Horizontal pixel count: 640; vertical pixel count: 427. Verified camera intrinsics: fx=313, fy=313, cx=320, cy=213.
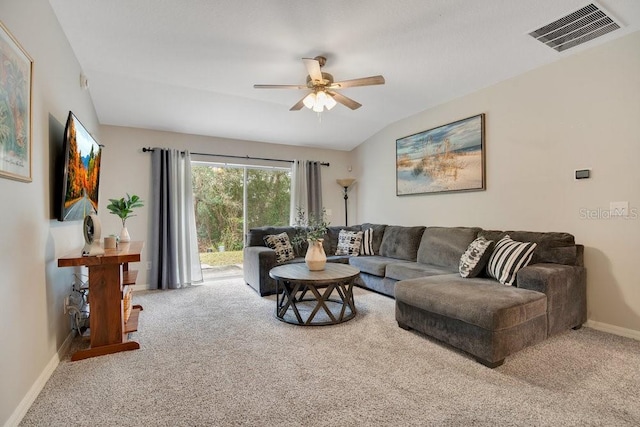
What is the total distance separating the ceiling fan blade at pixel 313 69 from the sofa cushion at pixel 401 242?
2517 millimetres

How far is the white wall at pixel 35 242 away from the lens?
5.31 feet

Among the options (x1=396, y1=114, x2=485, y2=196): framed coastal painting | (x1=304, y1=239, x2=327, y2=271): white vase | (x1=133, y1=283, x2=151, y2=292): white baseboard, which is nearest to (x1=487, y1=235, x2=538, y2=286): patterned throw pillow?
(x1=396, y1=114, x2=485, y2=196): framed coastal painting

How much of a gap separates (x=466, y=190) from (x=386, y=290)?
162 cm

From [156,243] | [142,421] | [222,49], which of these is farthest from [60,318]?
[222,49]

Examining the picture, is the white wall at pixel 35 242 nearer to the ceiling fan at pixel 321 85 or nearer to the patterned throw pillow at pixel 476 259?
the ceiling fan at pixel 321 85

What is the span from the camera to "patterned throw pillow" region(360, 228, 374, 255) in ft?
16.0

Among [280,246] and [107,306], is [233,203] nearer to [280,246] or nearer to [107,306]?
[280,246]

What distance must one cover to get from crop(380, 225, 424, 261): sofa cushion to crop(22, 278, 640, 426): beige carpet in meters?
1.66

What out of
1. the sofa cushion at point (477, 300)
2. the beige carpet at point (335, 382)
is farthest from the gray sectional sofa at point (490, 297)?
the beige carpet at point (335, 382)

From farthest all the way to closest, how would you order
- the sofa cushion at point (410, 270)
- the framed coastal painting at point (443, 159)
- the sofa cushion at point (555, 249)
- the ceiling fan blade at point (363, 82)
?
the framed coastal painting at point (443, 159) → the sofa cushion at point (410, 270) → the sofa cushion at point (555, 249) → the ceiling fan blade at point (363, 82)

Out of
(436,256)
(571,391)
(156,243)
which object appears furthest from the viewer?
(156,243)

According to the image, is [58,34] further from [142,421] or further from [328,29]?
[142,421]

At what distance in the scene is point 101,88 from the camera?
3.57m

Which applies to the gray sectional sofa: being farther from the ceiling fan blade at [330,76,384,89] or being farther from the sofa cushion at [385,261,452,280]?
the ceiling fan blade at [330,76,384,89]
